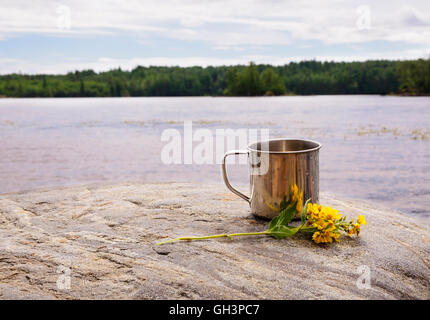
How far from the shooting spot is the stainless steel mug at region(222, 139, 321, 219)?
11.0 feet

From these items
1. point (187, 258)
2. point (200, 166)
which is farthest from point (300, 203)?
point (200, 166)

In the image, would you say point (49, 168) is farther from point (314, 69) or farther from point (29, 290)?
point (314, 69)

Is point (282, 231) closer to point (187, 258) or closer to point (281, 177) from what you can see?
point (281, 177)

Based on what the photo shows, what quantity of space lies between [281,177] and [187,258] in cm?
110

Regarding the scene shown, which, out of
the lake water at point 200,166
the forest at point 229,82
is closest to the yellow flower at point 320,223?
the lake water at point 200,166

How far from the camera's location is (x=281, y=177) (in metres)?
3.36

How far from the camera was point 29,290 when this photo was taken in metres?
2.48

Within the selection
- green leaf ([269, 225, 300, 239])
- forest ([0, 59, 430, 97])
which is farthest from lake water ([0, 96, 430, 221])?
forest ([0, 59, 430, 97])

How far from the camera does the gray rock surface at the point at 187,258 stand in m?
2.46

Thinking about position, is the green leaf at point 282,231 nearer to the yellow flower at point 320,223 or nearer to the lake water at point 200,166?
the yellow flower at point 320,223

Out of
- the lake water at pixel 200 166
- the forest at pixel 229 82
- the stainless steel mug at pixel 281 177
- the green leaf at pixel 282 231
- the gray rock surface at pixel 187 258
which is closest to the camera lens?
the gray rock surface at pixel 187 258

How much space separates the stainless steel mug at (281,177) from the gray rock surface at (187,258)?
0.27m

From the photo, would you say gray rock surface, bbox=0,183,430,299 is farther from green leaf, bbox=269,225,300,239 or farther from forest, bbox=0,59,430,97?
forest, bbox=0,59,430,97
